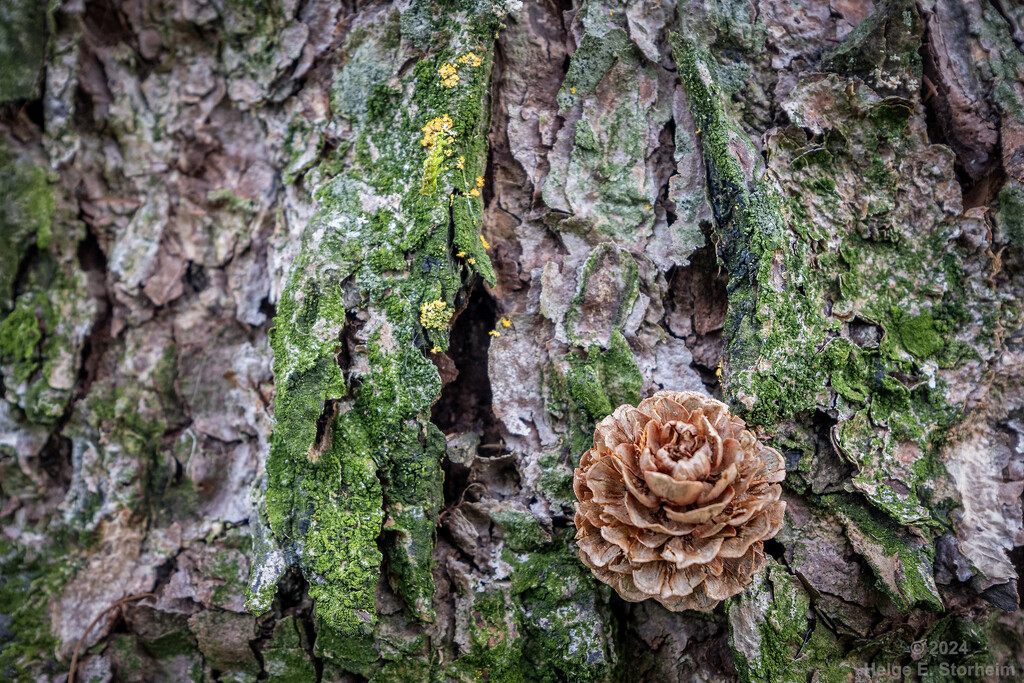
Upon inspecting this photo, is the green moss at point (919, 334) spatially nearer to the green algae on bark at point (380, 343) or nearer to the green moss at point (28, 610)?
the green algae on bark at point (380, 343)

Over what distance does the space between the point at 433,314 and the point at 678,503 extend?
30.8 inches

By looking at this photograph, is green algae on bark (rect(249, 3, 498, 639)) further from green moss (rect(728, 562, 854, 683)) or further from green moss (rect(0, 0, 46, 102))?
green moss (rect(0, 0, 46, 102))

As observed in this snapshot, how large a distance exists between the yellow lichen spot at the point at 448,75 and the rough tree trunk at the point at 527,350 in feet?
0.08

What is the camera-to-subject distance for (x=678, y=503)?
1231 mm

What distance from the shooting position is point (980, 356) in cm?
153

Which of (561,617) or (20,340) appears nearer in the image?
(561,617)

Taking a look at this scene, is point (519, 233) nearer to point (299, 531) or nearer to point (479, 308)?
point (479, 308)

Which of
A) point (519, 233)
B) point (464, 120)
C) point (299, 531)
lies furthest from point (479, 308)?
point (299, 531)

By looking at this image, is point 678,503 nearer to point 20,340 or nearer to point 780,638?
point 780,638

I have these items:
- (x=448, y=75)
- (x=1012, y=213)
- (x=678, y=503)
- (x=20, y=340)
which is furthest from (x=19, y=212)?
(x=1012, y=213)

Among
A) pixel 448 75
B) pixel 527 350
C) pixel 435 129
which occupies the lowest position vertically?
pixel 527 350

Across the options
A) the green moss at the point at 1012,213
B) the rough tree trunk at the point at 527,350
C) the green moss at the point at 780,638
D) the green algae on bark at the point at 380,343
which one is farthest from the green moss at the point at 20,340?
the green moss at the point at 1012,213

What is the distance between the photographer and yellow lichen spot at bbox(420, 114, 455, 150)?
164 centimetres

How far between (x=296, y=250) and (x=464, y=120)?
666mm
